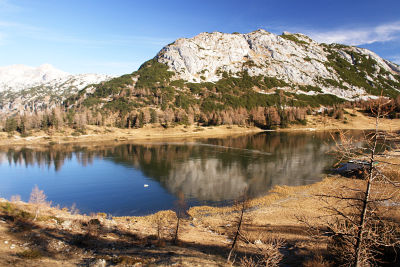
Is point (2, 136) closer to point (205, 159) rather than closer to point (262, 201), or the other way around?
point (205, 159)

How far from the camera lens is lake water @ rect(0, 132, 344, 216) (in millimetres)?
48219

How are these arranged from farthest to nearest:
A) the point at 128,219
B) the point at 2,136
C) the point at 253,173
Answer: the point at 2,136, the point at 253,173, the point at 128,219

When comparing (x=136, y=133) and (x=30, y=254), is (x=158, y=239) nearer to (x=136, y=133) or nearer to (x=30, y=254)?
(x=30, y=254)

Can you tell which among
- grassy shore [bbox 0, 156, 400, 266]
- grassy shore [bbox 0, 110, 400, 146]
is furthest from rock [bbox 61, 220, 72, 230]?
grassy shore [bbox 0, 110, 400, 146]

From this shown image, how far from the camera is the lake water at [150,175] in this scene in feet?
158

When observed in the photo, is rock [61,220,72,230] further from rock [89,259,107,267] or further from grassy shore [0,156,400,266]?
rock [89,259,107,267]

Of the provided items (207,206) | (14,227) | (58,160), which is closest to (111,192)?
(207,206)

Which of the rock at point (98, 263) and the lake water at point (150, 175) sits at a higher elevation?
the rock at point (98, 263)

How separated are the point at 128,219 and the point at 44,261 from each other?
2001 cm

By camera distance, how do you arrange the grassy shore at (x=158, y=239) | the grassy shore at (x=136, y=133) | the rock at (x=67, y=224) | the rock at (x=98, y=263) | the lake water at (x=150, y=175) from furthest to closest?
the grassy shore at (x=136, y=133)
the lake water at (x=150, y=175)
the rock at (x=67, y=224)
the grassy shore at (x=158, y=239)
the rock at (x=98, y=263)

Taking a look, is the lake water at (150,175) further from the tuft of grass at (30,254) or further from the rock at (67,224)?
the tuft of grass at (30,254)

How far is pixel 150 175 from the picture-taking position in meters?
66.2

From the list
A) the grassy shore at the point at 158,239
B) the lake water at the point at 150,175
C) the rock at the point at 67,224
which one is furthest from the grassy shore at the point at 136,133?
the rock at the point at 67,224

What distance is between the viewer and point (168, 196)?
49.8m
